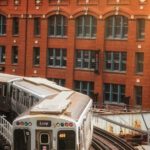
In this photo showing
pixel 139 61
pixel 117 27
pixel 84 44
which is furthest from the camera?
pixel 84 44

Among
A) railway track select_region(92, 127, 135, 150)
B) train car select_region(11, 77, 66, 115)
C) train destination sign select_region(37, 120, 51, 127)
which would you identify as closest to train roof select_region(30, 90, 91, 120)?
train destination sign select_region(37, 120, 51, 127)

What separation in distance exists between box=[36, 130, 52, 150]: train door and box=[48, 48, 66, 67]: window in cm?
3372

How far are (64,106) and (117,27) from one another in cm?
2978

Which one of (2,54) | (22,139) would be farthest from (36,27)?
(22,139)

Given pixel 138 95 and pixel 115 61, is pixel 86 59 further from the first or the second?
pixel 138 95

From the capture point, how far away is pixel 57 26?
178 ft

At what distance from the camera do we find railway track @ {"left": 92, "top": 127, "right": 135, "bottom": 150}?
29406mm

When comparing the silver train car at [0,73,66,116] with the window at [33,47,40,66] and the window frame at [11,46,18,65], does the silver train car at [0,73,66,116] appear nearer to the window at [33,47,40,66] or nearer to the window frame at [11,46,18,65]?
the window at [33,47,40,66]

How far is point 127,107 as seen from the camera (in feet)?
160

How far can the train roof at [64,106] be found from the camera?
67.9 feet

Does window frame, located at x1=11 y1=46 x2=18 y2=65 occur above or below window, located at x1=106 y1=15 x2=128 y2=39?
below

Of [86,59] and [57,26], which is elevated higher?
[57,26]

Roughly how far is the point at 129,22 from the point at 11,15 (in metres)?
14.0

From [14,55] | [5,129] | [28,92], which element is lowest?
[5,129]
